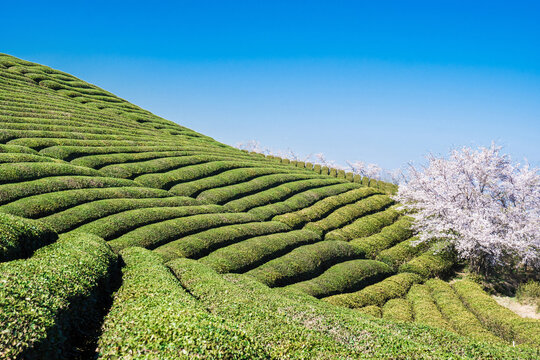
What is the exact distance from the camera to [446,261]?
35031 mm

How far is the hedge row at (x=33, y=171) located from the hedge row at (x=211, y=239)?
1259 cm

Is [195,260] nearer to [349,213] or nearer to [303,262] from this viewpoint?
[303,262]

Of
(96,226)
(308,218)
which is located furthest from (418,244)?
(96,226)

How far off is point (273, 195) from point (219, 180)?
20.5 ft

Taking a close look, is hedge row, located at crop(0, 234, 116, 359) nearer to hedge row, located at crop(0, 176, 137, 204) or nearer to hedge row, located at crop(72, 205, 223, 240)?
hedge row, located at crop(72, 205, 223, 240)

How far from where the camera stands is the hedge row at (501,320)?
2094 cm

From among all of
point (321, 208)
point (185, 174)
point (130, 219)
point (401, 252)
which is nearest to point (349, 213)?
point (321, 208)

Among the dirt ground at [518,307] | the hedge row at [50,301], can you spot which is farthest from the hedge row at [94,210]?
the dirt ground at [518,307]

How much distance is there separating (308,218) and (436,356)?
25382mm

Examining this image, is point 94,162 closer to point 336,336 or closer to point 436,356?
point 336,336

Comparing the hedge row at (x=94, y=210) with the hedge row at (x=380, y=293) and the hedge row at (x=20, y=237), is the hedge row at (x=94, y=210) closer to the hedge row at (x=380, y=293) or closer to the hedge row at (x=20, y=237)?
the hedge row at (x=20, y=237)

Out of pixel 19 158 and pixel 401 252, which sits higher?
pixel 401 252

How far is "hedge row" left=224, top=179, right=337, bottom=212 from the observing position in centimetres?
3706

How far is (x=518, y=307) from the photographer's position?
2928cm
